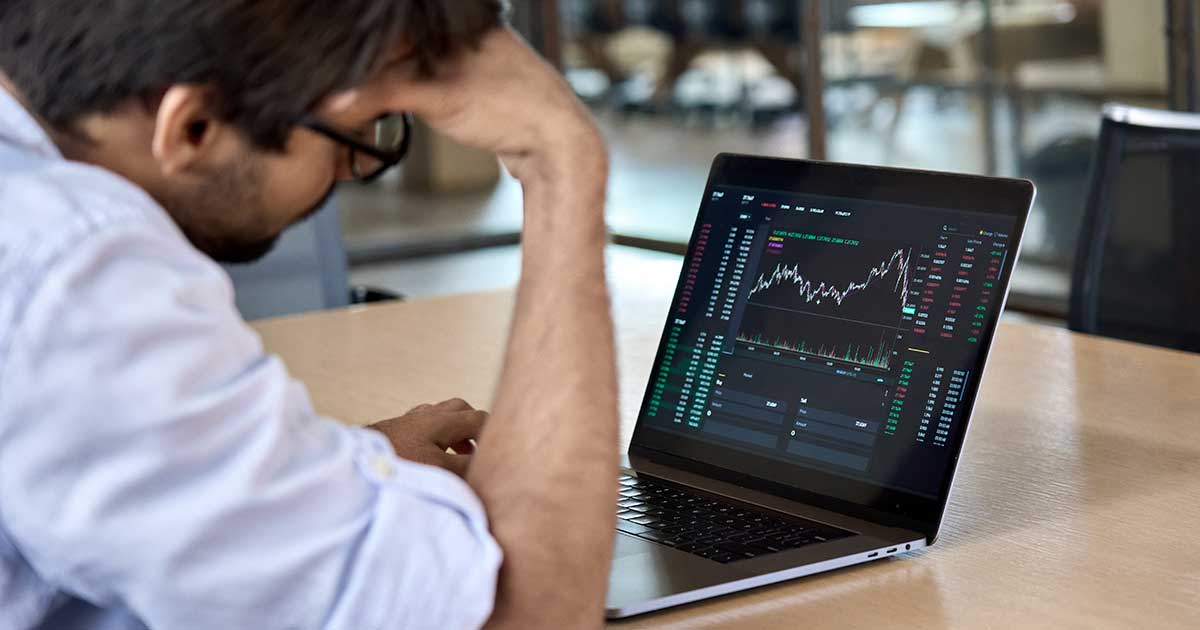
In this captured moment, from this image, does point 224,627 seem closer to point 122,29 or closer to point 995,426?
point 122,29

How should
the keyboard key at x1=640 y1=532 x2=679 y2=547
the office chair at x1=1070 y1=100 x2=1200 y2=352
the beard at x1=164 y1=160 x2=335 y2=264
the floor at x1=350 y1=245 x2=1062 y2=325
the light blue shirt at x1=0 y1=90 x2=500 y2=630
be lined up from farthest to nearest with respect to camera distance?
1. the floor at x1=350 y1=245 x2=1062 y2=325
2. the office chair at x1=1070 y1=100 x2=1200 y2=352
3. the keyboard key at x1=640 y1=532 x2=679 y2=547
4. the beard at x1=164 y1=160 x2=335 y2=264
5. the light blue shirt at x1=0 y1=90 x2=500 y2=630

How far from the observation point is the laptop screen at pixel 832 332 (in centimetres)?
114

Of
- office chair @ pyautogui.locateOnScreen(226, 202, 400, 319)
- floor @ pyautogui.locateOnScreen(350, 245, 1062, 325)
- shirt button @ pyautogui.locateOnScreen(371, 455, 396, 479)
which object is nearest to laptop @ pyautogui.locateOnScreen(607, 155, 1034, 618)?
shirt button @ pyautogui.locateOnScreen(371, 455, 396, 479)

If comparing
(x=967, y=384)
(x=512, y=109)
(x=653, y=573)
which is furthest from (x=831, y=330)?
(x=512, y=109)

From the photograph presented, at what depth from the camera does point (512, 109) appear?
93 cm

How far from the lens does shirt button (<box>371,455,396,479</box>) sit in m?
0.78

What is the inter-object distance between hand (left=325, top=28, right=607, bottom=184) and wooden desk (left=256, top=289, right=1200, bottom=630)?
31 cm

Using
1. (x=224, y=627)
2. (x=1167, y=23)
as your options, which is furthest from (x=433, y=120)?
(x=1167, y=23)

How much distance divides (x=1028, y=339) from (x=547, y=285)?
1057 millimetres

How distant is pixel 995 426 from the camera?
4.75 ft

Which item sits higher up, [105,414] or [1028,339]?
[105,414]

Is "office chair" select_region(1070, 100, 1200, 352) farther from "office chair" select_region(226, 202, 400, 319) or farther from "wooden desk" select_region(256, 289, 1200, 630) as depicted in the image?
"office chair" select_region(226, 202, 400, 319)

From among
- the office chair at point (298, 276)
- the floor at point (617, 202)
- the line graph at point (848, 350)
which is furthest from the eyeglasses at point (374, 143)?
the floor at point (617, 202)

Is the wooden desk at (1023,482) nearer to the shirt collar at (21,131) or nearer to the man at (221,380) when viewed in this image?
the man at (221,380)
